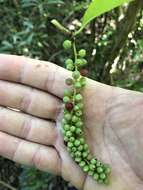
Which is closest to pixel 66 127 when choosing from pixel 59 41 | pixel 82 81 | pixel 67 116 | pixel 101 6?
pixel 67 116

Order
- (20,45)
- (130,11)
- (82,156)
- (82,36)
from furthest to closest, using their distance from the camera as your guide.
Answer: (82,36), (20,45), (130,11), (82,156)

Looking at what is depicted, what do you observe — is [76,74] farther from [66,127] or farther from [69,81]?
[66,127]

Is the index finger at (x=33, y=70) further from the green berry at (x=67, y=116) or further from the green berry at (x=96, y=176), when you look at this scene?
the green berry at (x=96, y=176)

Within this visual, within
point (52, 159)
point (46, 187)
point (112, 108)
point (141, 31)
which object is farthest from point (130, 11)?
point (46, 187)

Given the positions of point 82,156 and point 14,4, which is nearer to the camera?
point 82,156

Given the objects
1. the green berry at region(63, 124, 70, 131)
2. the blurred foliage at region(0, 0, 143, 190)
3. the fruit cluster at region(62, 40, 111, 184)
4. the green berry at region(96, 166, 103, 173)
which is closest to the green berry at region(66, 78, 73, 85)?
the fruit cluster at region(62, 40, 111, 184)

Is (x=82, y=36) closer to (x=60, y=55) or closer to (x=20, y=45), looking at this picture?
(x=60, y=55)

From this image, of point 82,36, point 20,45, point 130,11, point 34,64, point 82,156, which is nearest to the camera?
point 82,156
